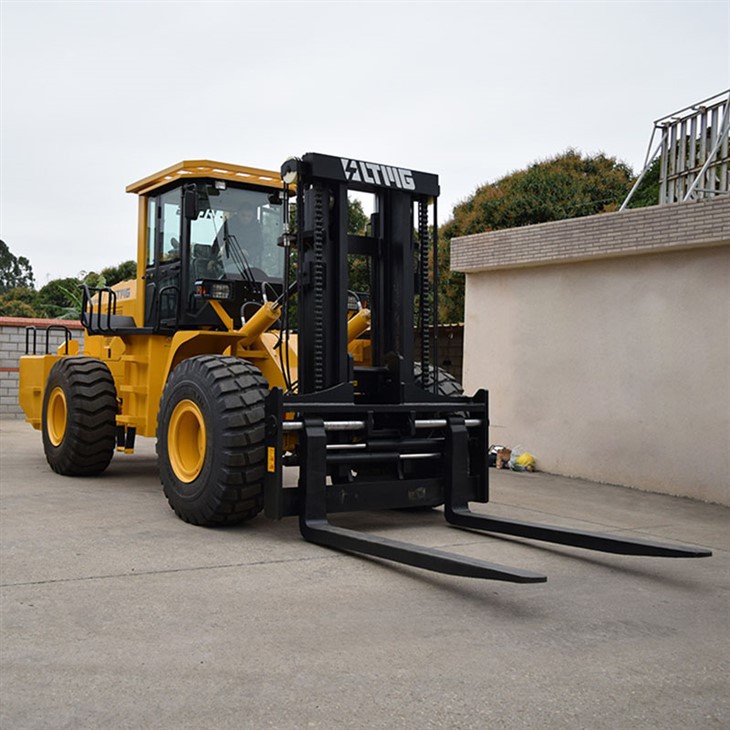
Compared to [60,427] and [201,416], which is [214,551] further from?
[60,427]

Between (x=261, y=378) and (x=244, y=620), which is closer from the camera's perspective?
(x=244, y=620)

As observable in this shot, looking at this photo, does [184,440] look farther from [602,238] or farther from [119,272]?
[119,272]

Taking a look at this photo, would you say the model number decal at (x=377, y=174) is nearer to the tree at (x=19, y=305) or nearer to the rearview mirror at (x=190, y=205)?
the rearview mirror at (x=190, y=205)

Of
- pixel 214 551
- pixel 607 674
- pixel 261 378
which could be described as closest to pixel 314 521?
pixel 214 551

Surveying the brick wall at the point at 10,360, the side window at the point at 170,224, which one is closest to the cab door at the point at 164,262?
the side window at the point at 170,224

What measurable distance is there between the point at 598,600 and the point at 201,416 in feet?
10.5

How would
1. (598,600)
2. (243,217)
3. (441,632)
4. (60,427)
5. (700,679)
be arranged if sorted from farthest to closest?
(60,427) < (243,217) < (598,600) < (441,632) < (700,679)

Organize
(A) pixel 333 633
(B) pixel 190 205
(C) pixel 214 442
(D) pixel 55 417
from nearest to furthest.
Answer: (A) pixel 333 633 < (C) pixel 214 442 < (B) pixel 190 205 < (D) pixel 55 417

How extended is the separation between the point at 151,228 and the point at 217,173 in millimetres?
1310

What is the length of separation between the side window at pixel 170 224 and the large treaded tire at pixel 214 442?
2.10 m

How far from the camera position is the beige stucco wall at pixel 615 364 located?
9680mm

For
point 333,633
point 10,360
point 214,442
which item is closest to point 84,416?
point 214,442

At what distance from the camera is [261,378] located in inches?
269

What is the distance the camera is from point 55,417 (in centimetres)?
1005
